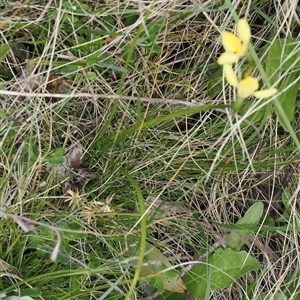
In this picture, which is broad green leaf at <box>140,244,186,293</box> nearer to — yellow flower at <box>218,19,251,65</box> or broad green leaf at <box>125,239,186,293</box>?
broad green leaf at <box>125,239,186,293</box>

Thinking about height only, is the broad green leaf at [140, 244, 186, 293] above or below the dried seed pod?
below

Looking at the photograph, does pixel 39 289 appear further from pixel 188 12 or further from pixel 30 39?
pixel 188 12

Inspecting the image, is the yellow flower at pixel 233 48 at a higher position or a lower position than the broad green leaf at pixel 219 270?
higher

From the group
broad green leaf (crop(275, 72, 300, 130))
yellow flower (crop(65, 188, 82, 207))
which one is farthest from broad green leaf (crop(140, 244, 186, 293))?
broad green leaf (crop(275, 72, 300, 130))

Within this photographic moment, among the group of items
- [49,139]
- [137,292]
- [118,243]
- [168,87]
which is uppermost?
[168,87]

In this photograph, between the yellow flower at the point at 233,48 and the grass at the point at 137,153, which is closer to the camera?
the yellow flower at the point at 233,48

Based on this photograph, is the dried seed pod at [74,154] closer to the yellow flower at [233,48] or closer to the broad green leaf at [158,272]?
the broad green leaf at [158,272]

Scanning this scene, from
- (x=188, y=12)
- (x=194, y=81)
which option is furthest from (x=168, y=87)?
(x=188, y=12)

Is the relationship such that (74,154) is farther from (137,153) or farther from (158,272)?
(158,272)

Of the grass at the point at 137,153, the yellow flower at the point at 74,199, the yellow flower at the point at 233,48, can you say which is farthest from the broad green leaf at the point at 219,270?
the yellow flower at the point at 233,48
